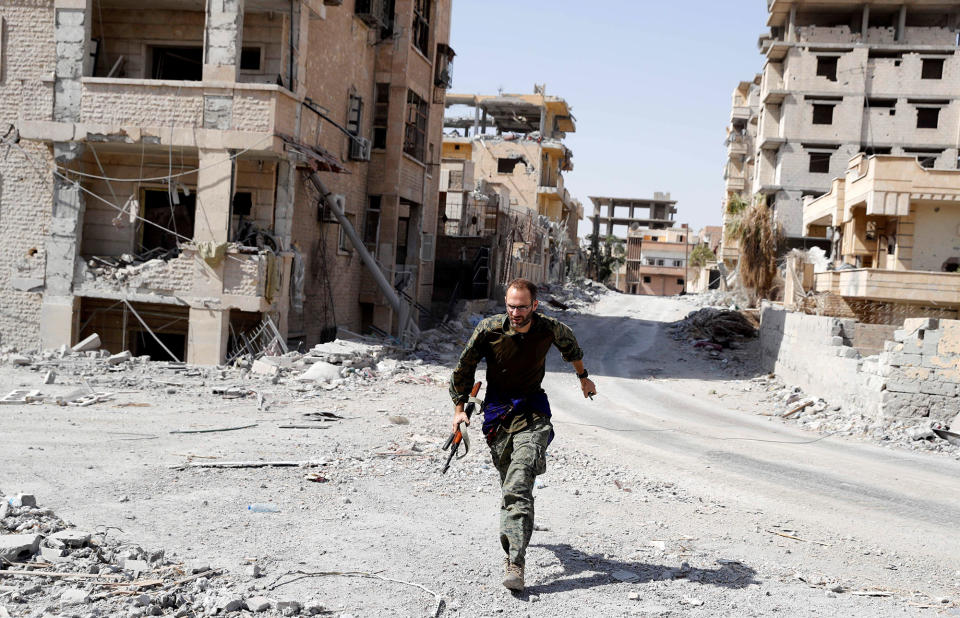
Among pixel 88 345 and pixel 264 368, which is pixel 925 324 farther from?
pixel 88 345

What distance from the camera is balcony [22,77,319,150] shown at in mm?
15492

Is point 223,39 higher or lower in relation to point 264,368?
higher

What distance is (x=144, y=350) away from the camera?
60.5ft

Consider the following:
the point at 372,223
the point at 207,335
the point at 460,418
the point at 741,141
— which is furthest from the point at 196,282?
the point at 741,141

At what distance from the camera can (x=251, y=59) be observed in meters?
18.0

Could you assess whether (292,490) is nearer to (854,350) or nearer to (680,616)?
(680,616)

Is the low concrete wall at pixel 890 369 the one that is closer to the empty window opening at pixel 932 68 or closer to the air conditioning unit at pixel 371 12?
the air conditioning unit at pixel 371 12

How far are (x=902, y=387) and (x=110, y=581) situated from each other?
11.8m

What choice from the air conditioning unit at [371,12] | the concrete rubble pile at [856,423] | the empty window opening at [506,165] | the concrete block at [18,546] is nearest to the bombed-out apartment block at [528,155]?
the empty window opening at [506,165]

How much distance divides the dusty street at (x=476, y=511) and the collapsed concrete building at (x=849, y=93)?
34.1 m

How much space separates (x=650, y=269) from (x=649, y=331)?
56.0m

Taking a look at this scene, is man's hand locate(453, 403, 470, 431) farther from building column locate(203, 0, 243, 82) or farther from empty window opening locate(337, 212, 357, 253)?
empty window opening locate(337, 212, 357, 253)

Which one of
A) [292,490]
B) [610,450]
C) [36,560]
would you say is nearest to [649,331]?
[610,450]

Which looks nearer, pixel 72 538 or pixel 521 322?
pixel 72 538
